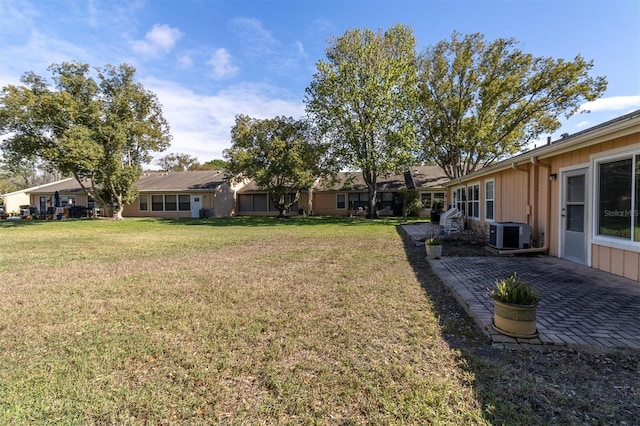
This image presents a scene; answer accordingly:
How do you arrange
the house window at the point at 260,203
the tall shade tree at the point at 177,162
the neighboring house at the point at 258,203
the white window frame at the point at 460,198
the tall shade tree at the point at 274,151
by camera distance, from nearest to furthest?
the white window frame at the point at 460,198, the tall shade tree at the point at 274,151, the neighboring house at the point at 258,203, the house window at the point at 260,203, the tall shade tree at the point at 177,162

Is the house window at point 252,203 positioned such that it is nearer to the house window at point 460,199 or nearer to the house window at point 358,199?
the house window at point 358,199

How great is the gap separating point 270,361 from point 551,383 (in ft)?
7.54

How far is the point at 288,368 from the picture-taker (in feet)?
8.85

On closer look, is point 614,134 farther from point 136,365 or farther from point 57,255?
point 57,255

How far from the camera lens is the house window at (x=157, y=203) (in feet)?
89.8

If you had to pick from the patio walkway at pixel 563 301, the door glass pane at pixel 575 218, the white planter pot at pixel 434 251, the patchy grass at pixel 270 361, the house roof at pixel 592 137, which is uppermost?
the house roof at pixel 592 137

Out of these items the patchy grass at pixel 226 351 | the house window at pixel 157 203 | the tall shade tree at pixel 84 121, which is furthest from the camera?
the house window at pixel 157 203

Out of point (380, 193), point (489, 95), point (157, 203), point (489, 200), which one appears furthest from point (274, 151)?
point (489, 95)

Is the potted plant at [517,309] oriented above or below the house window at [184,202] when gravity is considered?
below

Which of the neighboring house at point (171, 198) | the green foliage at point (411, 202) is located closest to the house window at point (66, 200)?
the neighboring house at point (171, 198)

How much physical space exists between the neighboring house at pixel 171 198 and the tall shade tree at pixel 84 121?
4619mm

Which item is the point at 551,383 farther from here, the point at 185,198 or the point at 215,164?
the point at 215,164

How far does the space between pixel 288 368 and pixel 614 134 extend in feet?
20.5

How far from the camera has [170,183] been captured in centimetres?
2828
